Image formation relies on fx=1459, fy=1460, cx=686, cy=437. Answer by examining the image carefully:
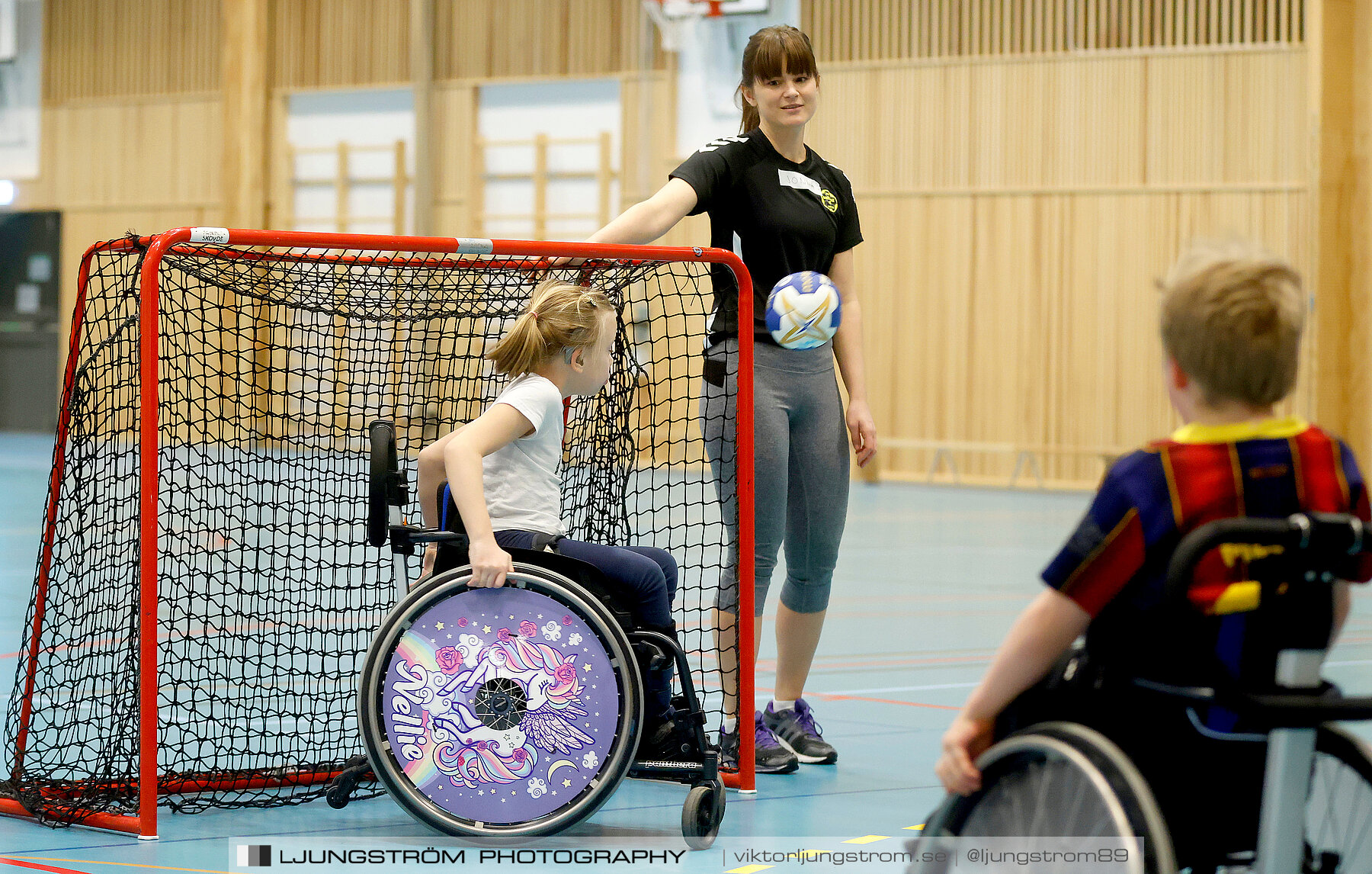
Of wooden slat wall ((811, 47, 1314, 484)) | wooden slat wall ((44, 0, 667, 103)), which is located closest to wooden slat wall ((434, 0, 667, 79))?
wooden slat wall ((44, 0, 667, 103))

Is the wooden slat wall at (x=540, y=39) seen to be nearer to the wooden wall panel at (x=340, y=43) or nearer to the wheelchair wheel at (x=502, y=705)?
the wooden wall panel at (x=340, y=43)

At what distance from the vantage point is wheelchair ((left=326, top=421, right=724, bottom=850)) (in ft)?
8.39

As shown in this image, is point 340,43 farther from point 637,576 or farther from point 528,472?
point 637,576

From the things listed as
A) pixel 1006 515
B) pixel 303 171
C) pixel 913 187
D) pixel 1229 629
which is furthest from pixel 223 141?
pixel 1229 629

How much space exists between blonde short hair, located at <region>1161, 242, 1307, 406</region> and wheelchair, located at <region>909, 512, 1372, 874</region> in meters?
0.15

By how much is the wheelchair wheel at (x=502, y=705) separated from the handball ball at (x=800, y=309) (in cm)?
90

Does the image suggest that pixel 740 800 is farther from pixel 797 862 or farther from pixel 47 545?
pixel 47 545

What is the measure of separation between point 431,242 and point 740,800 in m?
1.30

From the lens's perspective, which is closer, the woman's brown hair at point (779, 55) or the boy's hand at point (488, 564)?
the boy's hand at point (488, 564)

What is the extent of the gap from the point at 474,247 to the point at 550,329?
25cm

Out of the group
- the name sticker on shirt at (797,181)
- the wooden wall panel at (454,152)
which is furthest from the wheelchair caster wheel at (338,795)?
the wooden wall panel at (454,152)

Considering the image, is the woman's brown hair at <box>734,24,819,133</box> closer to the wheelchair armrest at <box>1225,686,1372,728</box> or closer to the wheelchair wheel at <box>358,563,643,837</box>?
the wheelchair wheel at <box>358,563,643,837</box>

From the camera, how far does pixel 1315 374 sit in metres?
11.9

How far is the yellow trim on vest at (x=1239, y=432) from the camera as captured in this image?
1.53m
